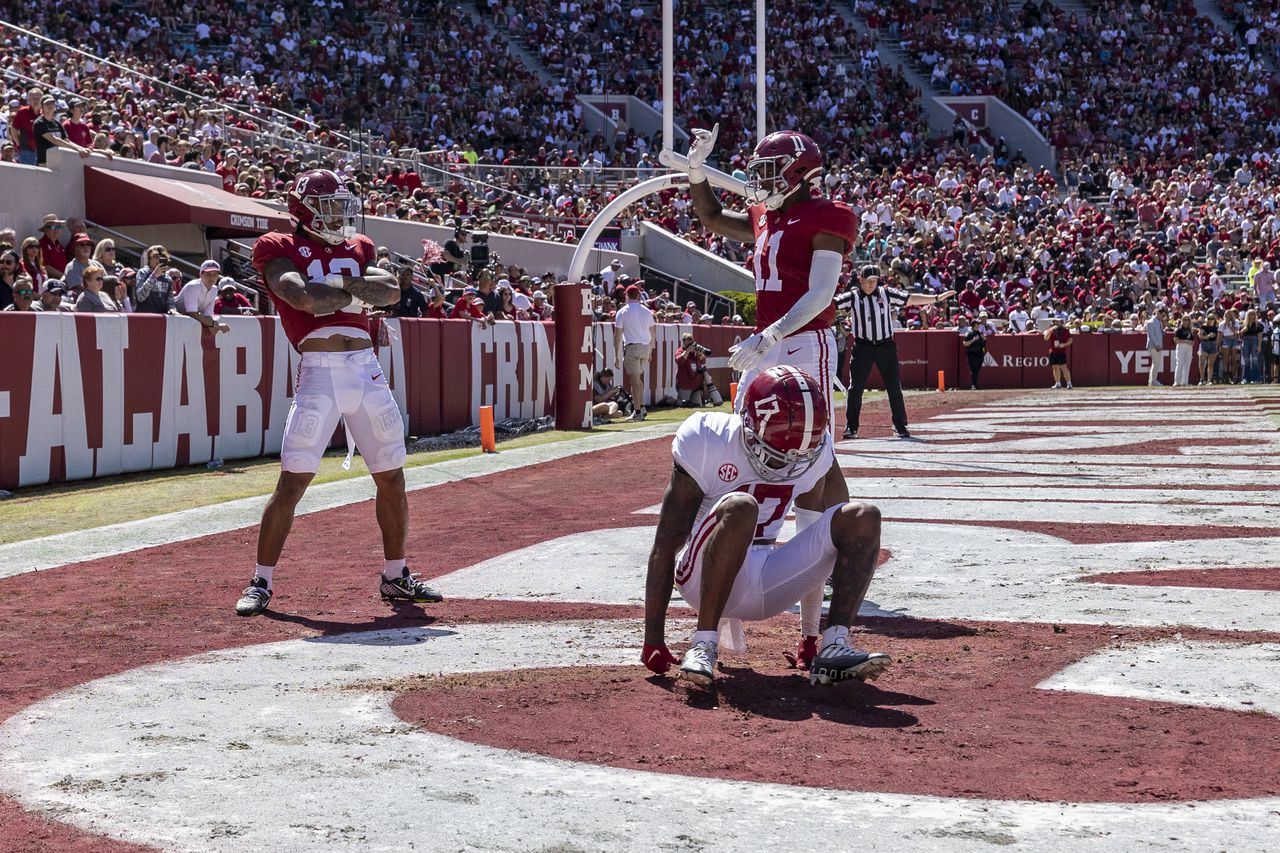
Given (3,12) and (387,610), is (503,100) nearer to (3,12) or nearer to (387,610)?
(3,12)

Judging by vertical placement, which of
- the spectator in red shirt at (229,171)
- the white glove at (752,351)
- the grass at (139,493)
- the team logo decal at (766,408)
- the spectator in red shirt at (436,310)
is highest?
the spectator in red shirt at (229,171)

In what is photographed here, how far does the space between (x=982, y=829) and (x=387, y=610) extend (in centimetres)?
390

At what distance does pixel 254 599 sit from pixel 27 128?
16.1 m

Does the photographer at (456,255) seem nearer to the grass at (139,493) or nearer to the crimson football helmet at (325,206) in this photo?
the grass at (139,493)

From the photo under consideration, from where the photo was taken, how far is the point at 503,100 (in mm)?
42906

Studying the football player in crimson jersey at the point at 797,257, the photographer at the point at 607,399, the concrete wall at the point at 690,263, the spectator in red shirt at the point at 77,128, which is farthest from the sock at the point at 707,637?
the concrete wall at the point at 690,263

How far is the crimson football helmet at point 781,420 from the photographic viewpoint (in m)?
4.93

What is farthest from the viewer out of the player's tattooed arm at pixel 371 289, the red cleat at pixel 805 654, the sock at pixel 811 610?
the player's tattooed arm at pixel 371 289

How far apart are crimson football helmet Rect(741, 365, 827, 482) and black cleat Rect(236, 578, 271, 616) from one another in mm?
2750

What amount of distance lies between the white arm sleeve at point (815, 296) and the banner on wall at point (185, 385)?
3118 mm

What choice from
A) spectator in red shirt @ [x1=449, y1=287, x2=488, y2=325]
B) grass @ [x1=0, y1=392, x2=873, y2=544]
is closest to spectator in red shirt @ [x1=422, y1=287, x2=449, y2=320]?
spectator in red shirt @ [x1=449, y1=287, x2=488, y2=325]

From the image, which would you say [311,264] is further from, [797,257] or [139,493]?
[139,493]

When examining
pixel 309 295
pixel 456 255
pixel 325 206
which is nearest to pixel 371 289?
pixel 309 295

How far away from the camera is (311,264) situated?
698 cm
